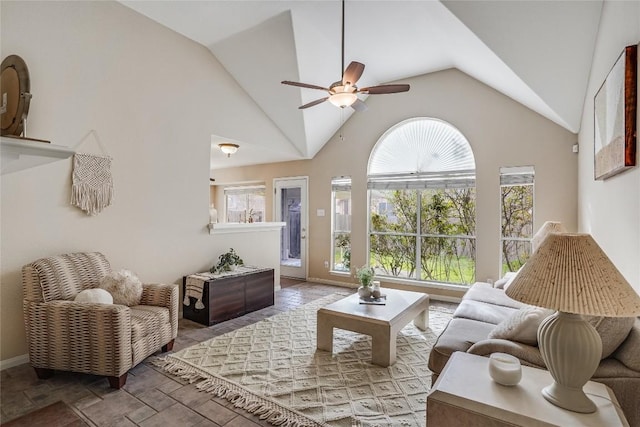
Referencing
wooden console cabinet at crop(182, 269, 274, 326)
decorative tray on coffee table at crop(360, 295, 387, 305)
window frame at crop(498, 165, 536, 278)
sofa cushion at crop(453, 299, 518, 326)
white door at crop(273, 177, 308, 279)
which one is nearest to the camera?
sofa cushion at crop(453, 299, 518, 326)

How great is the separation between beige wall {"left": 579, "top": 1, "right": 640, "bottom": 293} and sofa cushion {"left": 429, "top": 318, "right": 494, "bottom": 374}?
3.17ft

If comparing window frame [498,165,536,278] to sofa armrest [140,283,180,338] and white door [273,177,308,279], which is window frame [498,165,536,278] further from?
sofa armrest [140,283,180,338]

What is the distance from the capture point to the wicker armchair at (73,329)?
2428 mm

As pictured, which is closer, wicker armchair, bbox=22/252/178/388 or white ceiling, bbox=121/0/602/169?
wicker armchair, bbox=22/252/178/388

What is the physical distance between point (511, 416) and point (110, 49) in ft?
14.8

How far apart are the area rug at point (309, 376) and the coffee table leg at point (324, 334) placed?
65 millimetres

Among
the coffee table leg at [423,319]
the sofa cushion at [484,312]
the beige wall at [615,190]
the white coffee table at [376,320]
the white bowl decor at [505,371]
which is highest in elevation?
the beige wall at [615,190]

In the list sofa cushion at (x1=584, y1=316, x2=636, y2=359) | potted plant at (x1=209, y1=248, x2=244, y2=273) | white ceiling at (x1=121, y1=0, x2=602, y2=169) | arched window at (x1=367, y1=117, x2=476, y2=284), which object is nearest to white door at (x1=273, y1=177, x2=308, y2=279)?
white ceiling at (x1=121, y1=0, x2=602, y2=169)

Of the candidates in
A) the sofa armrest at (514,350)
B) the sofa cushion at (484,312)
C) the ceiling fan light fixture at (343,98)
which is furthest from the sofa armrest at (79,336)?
the sofa cushion at (484,312)

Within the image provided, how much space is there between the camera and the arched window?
508 cm

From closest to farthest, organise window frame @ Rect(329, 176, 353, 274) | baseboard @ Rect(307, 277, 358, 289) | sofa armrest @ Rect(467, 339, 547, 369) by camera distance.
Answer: sofa armrest @ Rect(467, 339, 547, 369), baseboard @ Rect(307, 277, 358, 289), window frame @ Rect(329, 176, 353, 274)

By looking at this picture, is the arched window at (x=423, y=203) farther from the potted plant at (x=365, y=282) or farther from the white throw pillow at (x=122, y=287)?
the white throw pillow at (x=122, y=287)

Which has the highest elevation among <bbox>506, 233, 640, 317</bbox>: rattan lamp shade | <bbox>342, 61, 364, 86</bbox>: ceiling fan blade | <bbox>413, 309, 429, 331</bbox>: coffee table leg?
<bbox>342, 61, 364, 86</bbox>: ceiling fan blade

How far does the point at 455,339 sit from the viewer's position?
2232 mm
